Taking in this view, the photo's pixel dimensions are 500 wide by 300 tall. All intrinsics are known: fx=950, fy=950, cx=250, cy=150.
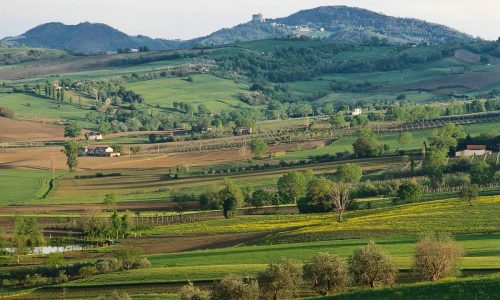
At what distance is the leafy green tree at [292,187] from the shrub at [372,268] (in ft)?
177

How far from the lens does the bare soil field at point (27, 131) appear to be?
17625 centimetres

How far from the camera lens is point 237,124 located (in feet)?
628

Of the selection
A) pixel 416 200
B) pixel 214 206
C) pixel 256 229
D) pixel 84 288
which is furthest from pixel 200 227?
pixel 84 288

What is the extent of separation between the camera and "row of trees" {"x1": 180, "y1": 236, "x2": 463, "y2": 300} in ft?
159

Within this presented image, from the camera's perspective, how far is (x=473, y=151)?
127375mm

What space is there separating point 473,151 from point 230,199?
147 feet

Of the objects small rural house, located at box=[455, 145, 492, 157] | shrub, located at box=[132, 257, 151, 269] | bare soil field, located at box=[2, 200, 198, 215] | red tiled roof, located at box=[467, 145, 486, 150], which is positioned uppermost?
red tiled roof, located at box=[467, 145, 486, 150]

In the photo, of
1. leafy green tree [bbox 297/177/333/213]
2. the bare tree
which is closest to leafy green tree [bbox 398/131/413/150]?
the bare tree

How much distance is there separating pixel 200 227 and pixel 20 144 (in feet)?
289

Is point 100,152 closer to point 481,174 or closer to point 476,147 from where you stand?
point 476,147

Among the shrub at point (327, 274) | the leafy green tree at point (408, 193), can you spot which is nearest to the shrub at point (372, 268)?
the shrub at point (327, 274)

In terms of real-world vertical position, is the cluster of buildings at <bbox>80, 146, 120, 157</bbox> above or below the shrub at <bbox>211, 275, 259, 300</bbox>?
below

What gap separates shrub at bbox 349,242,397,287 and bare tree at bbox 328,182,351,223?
32.9 meters

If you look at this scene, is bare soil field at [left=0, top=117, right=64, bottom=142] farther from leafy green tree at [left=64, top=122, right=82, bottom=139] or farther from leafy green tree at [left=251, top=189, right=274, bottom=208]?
leafy green tree at [left=251, top=189, right=274, bottom=208]
